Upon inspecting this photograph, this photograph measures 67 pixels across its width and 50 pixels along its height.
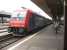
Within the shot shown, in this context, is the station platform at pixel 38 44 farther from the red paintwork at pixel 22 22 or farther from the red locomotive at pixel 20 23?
the red paintwork at pixel 22 22

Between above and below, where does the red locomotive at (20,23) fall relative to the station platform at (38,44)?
above

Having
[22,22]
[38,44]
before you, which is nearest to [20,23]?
[22,22]

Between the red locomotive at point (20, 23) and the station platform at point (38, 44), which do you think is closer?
the station platform at point (38, 44)

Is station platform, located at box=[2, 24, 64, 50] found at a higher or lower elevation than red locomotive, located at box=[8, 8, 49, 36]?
lower

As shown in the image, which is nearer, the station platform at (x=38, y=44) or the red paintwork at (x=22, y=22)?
the station platform at (x=38, y=44)

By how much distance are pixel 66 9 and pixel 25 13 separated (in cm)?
1435

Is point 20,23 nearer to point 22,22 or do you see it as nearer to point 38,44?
point 22,22

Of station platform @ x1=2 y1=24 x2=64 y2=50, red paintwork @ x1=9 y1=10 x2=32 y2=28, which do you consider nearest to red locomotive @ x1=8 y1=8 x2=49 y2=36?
red paintwork @ x1=9 y1=10 x2=32 y2=28

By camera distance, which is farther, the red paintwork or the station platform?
the red paintwork

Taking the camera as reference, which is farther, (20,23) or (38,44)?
(20,23)

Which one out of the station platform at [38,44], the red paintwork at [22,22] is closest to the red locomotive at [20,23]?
the red paintwork at [22,22]

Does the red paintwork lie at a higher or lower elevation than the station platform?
higher

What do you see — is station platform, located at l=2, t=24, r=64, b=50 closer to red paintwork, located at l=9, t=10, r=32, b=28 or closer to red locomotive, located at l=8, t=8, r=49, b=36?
red locomotive, located at l=8, t=8, r=49, b=36

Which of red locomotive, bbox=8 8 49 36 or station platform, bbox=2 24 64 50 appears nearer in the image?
station platform, bbox=2 24 64 50
